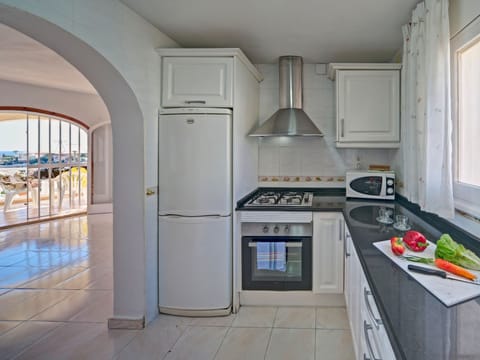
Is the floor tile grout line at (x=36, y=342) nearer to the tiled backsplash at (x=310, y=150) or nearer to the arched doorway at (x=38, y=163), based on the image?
the tiled backsplash at (x=310, y=150)

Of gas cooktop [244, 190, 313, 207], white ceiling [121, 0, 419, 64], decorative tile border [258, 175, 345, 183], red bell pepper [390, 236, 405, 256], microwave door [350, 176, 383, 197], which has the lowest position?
red bell pepper [390, 236, 405, 256]

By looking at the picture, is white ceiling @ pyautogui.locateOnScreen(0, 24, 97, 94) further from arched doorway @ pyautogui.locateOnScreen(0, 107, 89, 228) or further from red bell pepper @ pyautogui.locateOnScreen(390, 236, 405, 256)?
red bell pepper @ pyautogui.locateOnScreen(390, 236, 405, 256)

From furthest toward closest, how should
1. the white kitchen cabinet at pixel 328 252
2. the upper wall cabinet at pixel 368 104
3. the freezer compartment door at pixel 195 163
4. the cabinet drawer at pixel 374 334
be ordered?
1. the upper wall cabinet at pixel 368 104
2. the white kitchen cabinet at pixel 328 252
3. the freezer compartment door at pixel 195 163
4. the cabinet drawer at pixel 374 334

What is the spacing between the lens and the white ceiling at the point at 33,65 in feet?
12.7

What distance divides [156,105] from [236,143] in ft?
2.28

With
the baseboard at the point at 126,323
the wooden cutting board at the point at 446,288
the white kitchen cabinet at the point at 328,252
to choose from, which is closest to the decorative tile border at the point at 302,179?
the white kitchen cabinet at the point at 328,252

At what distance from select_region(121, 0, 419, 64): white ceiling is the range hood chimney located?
6.8 inches

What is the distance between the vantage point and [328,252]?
300 cm

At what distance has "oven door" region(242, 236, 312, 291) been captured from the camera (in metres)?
3.00

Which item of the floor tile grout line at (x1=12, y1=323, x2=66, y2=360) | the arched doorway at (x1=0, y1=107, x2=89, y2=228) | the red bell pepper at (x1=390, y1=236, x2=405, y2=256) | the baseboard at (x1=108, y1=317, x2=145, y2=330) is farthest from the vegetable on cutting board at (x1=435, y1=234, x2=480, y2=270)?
the arched doorway at (x1=0, y1=107, x2=89, y2=228)

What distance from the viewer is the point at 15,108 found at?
6.58m

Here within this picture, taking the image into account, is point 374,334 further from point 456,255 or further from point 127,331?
point 127,331

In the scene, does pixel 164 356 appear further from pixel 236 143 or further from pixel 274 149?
pixel 274 149

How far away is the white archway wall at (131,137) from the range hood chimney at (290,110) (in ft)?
3.55
